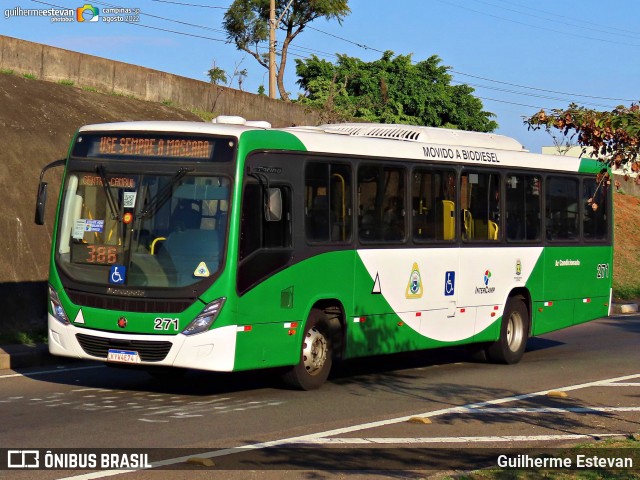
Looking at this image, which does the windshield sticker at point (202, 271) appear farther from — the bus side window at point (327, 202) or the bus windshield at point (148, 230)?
the bus side window at point (327, 202)

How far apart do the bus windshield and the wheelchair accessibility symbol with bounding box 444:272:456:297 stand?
4.45 m

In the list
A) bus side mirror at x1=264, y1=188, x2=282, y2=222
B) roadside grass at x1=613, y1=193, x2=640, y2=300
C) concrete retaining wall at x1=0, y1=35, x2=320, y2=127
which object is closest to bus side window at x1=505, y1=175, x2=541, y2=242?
bus side mirror at x1=264, y1=188, x2=282, y2=222

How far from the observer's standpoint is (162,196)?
40.4ft

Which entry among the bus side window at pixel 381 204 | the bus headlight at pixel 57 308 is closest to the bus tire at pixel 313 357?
the bus side window at pixel 381 204

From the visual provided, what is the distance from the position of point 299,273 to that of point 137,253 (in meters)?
1.88

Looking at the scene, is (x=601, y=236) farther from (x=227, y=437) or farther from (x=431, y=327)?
(x=227, y=437)

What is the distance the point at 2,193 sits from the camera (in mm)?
21484

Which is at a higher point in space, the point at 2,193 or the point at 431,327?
the point at 2,193

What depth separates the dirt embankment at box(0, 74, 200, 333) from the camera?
19.3 meters

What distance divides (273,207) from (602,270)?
8.62 m

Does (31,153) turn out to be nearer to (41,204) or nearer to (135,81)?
(135,81)

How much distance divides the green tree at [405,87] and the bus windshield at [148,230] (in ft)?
145

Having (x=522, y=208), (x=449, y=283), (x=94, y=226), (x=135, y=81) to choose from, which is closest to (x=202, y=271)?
(x=94, y=226)

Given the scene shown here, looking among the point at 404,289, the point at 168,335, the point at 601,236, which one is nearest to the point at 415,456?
the point at 168,335
